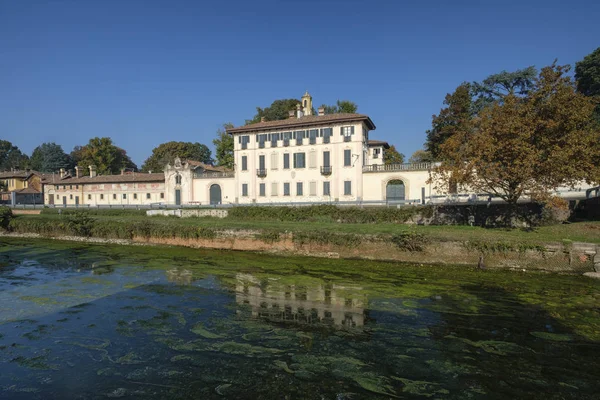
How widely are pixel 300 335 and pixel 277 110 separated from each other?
4825 centimetres

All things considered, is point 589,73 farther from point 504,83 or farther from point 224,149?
point 224,149

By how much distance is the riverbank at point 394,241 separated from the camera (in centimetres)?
1462

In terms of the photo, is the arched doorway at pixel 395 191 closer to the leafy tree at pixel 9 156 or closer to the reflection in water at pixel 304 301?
the reflection in water at pixel 304 301

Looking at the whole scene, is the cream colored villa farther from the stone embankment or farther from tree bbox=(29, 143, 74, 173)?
tree bbox=(29, 143, 74, 173)

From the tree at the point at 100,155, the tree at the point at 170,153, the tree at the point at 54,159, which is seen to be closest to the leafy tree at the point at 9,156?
the tree at the point at 54,159

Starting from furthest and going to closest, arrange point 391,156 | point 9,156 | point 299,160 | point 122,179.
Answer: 1. point 9,156
2. point 391,156
3. point 122,179
4. point 299,160

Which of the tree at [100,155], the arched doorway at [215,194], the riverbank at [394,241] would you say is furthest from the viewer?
the tree at [100,155]

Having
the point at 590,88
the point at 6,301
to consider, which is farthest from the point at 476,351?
the point at 590,88

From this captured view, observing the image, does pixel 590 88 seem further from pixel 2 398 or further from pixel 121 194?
pixel 121 194

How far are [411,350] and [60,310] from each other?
31.6 feet

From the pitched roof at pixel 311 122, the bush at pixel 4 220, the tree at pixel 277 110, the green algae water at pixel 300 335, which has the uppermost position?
the tree at pixel 277 110

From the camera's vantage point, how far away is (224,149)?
171 feet

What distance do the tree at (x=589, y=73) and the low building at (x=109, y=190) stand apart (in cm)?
Result: 5067

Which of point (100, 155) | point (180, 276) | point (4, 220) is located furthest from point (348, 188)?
point (100, 155)
